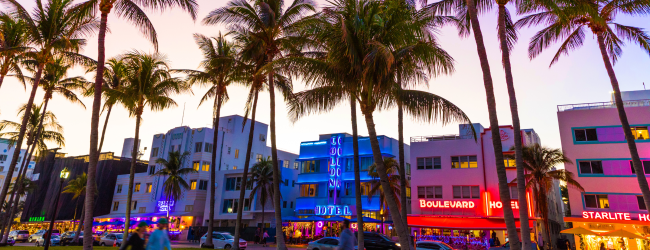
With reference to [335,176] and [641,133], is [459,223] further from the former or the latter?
[641,133]

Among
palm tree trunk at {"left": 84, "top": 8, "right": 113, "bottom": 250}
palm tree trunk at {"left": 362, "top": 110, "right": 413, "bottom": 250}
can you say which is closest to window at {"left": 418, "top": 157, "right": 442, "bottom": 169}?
palm tree trunk at {"left": 362, "top": 110, "right": 413, "bottom": 250}

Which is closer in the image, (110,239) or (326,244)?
(326,244)

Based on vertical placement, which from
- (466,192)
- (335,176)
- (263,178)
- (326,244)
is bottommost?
(326,244)

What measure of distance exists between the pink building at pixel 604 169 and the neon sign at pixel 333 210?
19.6 meters

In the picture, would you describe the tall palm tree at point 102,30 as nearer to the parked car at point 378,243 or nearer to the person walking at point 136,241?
the person walking at point 136,241

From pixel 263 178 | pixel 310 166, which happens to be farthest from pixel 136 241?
→ pixel 310 166

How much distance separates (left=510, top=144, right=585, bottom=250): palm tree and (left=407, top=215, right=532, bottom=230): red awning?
6.82 feet

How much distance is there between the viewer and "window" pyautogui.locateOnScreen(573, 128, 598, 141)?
31.8m

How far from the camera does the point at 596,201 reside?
3041 cm

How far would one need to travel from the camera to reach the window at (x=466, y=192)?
34.7 metres

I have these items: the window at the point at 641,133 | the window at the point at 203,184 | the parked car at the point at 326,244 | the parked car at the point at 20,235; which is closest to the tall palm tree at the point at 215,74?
the parked car at the point at 326,244

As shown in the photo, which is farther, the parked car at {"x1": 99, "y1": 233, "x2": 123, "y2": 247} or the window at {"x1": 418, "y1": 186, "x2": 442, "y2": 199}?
the window at {"x1": 418, "y1": 186, "x2": 442, "y2": 199}

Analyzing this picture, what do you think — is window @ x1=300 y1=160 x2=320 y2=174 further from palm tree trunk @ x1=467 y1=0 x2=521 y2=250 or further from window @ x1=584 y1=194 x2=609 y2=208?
palm tree trunk @ x1=467 y1=0 x2=521 y2=250

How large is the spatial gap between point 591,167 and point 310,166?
27.5 metres
